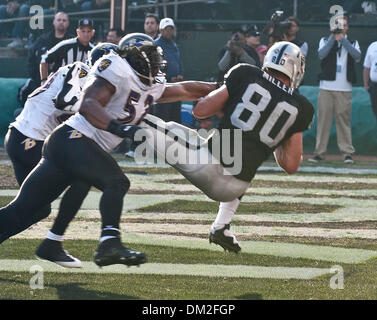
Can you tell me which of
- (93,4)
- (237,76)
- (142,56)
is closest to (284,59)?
(237,76)

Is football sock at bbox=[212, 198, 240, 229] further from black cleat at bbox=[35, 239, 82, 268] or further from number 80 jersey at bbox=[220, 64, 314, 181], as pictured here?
black cleat at bbox=[35, 239, 82, 268]

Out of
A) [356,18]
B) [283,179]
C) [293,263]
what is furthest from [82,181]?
[356,18]

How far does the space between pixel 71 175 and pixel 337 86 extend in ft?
27.4

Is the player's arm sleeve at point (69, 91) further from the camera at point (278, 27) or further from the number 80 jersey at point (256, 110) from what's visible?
the camera at point (278, 27)

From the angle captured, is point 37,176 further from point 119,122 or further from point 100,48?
point 100,48

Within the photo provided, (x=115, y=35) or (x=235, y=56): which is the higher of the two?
(x=115, y=35)

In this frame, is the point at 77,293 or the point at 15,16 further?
the point at 15,16

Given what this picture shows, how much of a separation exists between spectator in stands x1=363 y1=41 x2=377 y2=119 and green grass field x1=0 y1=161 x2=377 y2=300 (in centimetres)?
267

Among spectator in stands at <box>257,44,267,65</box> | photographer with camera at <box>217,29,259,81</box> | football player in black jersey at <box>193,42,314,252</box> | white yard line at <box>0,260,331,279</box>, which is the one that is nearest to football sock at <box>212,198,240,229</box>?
white yard line at <box>0,260,331,279</box>

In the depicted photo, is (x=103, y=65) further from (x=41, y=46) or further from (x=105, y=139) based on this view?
(x=41, y=46)

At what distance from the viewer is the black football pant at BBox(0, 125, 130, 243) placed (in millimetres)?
5316

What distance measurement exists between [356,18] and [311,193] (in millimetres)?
4992

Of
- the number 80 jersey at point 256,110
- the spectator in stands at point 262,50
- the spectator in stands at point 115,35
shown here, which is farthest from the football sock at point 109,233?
the spectator in stands at point 262,50

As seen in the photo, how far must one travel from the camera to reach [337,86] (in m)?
13.3
